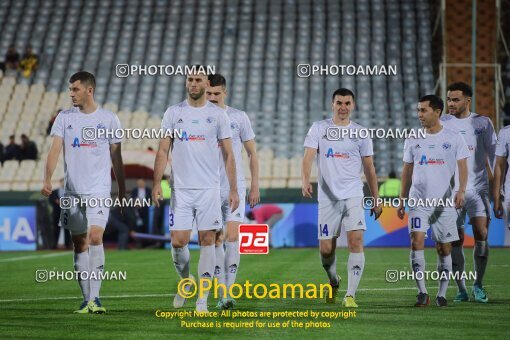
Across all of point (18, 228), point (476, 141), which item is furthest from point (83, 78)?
point (18, 228)

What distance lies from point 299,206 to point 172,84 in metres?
7.92

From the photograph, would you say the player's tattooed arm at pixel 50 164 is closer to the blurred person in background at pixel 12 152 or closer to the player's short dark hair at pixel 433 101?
the player's short dark hair at pixel 433 101

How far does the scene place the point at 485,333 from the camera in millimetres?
7523

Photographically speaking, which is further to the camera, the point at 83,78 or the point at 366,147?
the point at 366,147

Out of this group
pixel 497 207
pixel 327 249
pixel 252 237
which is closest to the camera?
pixel 327 249

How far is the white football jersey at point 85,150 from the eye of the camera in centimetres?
889

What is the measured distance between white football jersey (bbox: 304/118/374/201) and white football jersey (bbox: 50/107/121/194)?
1684 mm

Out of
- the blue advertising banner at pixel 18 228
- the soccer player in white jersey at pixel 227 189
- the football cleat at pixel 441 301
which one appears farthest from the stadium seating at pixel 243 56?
the football cleat at pixel 441 301

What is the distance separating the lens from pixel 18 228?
20.7 meters

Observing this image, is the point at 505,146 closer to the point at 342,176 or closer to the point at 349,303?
the point at 342,176

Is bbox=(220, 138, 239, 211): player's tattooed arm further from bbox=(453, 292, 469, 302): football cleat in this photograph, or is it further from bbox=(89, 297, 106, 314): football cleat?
bbox=(453, 292, 469, 302): football cleat

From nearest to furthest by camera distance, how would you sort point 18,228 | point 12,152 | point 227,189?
point 227,189, point 18,228, point 12,152

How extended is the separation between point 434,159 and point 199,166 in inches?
83.2

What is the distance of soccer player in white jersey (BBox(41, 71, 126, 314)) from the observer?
8.88 meters
